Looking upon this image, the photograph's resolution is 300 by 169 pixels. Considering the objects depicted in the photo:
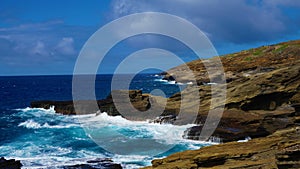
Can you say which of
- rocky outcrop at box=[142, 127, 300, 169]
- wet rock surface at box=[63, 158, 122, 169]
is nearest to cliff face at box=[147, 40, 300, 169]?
rocky outcrop at box=[142, 127, 300, 169]

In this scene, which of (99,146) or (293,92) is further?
(293,92)

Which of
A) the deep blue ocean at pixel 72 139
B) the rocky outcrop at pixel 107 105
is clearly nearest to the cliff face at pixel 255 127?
the deep blue ocean at pixel 72 139

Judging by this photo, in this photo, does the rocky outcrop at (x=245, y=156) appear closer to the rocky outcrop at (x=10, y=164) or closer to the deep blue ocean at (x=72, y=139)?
the deep blue ocean at (x=72, y=139)

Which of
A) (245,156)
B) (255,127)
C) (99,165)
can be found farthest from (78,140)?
(245,156)

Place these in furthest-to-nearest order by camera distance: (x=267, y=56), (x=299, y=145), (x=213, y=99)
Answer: (x=267, y=56) < (x=213, y=99) < (x=299, y=145)

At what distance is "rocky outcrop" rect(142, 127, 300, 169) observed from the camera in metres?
14.4

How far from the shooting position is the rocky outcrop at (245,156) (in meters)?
14.4

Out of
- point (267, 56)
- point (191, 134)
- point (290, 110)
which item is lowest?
point (191, 134)

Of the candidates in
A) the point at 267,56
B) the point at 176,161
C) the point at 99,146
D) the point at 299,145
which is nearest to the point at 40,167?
the point at 99,146

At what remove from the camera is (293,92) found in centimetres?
4047

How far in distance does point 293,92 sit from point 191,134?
14089 mm

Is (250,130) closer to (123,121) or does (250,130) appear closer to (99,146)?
(99,146)

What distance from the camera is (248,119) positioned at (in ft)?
119

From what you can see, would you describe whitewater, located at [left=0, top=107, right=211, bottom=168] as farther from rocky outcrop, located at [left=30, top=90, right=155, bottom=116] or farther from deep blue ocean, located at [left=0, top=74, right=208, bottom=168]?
rocky outcrop, located at [left=30, top=90, right=155, bottom=116]
